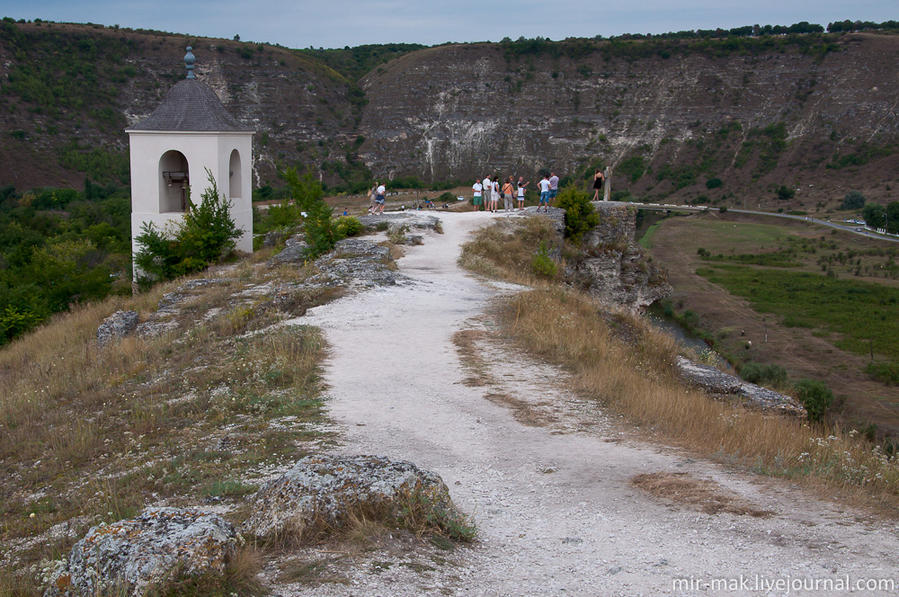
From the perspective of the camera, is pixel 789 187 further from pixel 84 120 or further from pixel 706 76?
pixel 84 120

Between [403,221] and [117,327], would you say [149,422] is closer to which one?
[117,327]

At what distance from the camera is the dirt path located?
429 cm

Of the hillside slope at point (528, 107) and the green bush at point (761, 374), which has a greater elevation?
the hillside slope at point (528, 107)

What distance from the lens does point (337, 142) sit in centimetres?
6600

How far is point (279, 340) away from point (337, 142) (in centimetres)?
5806

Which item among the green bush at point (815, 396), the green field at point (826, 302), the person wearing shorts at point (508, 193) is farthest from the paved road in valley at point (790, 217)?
the green bush at point (815, 396)

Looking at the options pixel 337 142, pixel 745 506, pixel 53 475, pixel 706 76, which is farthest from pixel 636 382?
pixel 706 76

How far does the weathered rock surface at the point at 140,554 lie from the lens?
3.73 meters

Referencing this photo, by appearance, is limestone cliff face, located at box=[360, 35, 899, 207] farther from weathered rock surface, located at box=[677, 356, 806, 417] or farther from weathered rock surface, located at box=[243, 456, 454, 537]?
weathered rock surface, located at box=[243, 456, 454, 537]

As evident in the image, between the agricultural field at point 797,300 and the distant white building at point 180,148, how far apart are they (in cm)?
1607

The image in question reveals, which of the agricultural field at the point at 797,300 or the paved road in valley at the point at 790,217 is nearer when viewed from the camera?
the agricultural field at the point at 797,300

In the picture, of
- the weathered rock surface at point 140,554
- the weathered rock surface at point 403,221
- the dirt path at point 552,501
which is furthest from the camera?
the weathered rock surface at point 403,221

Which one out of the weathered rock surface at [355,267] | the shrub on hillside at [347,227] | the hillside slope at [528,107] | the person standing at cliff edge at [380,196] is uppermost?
the hillside slope at [528,107]

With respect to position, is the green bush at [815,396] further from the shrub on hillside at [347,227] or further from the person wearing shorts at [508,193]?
the shrub on hillside at [347,227]
